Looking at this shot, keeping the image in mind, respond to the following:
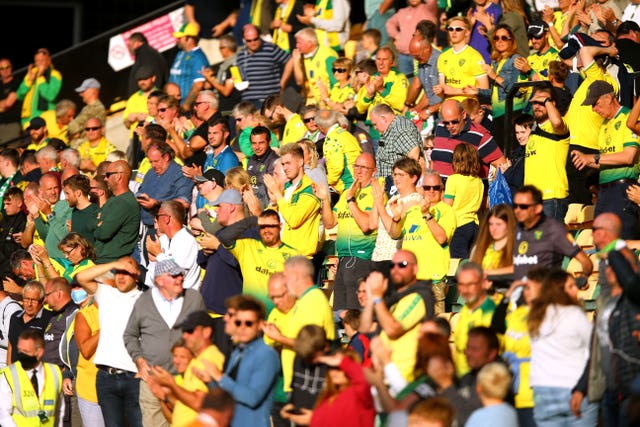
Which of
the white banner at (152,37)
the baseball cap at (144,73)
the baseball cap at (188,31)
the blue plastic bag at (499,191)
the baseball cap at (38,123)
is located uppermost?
the blue plastic bag at (499,191)

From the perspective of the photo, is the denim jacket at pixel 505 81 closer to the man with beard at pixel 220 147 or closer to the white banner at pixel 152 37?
the man with beard at pixel 220 147

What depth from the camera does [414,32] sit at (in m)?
17.9

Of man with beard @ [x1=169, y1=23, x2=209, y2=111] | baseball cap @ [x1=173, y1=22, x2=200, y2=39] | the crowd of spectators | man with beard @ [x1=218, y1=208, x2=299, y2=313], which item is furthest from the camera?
baseball cap @ [x1=173, y1=22, x2=200, y2=39]

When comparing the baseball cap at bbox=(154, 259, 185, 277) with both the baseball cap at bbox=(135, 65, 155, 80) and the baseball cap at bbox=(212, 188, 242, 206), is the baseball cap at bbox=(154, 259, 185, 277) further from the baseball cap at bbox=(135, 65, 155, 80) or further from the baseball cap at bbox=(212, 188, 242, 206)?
the baseball cap at bbox=(135, 65, 155, 80)

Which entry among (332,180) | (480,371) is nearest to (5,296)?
(332,180)

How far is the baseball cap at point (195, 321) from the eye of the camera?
11336mm

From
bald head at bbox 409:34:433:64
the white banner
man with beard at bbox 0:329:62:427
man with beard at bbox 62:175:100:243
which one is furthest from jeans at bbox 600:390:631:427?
the white banner

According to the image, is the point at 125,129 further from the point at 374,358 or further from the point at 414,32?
the point at 374,358

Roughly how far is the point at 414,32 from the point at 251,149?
2.93 metres

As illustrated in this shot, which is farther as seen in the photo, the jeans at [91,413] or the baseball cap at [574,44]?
the baseball cap at [574,44]

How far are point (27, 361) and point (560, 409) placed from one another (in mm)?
5166

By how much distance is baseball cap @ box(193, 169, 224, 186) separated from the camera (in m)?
14.4

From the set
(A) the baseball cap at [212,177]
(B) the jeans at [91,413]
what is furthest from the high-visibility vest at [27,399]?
(A) the baseball cap at [212,177]

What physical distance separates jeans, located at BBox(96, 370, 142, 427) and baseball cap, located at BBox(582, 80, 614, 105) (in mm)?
5035
